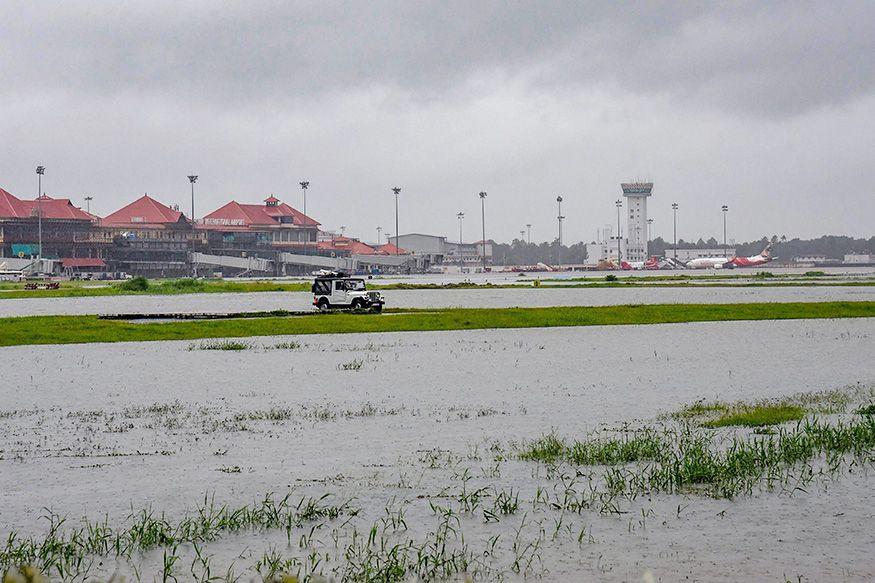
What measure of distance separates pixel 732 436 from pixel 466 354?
17.0 m

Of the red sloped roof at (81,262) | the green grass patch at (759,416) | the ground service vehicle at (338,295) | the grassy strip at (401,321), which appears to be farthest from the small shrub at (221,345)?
the red sloped roof at (81,262)

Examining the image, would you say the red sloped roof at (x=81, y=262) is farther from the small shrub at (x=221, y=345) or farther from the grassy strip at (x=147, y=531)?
the grassy strip at (x=147, y=531)

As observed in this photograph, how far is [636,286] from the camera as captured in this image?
10688 centimetres

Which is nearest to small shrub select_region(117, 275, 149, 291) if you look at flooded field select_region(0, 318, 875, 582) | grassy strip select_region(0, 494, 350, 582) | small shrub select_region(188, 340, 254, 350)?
small shrub select_region(188, 340, 254, 350)

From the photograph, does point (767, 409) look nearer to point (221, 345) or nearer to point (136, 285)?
point (221, 345)

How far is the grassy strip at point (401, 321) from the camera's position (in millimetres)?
→ 43344

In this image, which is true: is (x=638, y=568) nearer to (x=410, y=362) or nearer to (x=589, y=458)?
(x=589, y=458)

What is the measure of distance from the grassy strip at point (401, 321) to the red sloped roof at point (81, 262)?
149521 millimetres

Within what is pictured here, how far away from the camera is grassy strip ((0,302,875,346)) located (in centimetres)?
4334

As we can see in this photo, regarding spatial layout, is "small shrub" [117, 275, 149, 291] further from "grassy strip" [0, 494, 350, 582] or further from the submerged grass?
"grassy strip" [0, 494, 350, 582]

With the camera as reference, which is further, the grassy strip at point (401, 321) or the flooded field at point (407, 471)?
the grassy strip at point (401, 321)

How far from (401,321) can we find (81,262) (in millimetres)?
159185

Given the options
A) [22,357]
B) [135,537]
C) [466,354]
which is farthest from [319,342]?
[135,537]

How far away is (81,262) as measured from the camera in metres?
196
